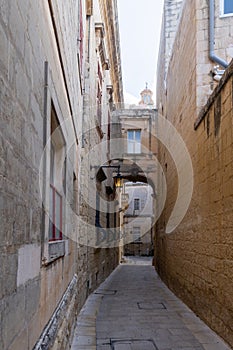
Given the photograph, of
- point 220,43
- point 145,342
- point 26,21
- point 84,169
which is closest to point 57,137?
point 26,21

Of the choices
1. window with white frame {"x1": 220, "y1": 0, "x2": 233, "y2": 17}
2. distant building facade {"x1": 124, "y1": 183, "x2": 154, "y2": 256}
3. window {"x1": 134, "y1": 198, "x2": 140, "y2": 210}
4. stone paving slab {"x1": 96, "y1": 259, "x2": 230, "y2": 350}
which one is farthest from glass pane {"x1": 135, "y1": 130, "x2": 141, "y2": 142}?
window {"x1": 134, "y1": 198, "x2": 140, "y2": 210}

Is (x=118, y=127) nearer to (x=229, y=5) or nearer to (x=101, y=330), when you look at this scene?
(x=229, y=5)

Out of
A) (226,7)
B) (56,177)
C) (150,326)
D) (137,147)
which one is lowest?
(150,326)

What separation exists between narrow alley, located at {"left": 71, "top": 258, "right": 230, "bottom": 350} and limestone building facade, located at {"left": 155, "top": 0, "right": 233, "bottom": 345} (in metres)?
0.23

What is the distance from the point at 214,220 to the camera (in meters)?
5.34

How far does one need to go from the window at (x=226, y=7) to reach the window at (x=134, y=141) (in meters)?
11.9

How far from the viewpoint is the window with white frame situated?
7.02 m

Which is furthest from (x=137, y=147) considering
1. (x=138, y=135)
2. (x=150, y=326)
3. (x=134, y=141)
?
(x=150, y=326)

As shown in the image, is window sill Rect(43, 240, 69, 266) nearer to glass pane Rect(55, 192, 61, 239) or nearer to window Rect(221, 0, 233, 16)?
glass pane Rect(55, 192, 61, 239)

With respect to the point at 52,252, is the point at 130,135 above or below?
above

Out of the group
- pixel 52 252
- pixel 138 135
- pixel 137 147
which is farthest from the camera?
pixel 138 135

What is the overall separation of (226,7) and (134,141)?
479 inches

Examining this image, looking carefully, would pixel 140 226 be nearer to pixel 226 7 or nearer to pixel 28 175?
pixel 226 7

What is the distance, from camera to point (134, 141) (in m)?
19.1
